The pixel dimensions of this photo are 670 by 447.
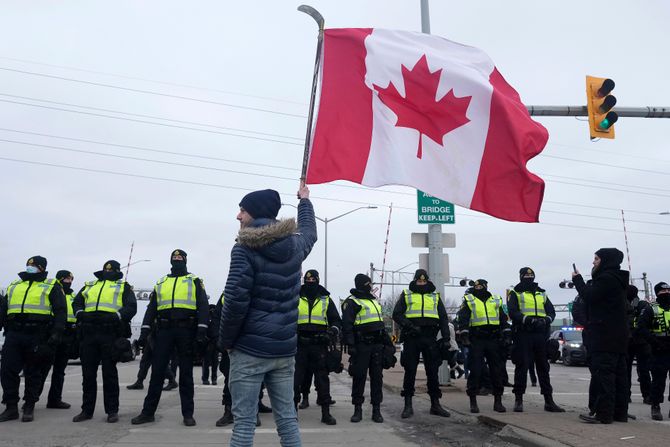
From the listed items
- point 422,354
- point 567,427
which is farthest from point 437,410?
point 567,427

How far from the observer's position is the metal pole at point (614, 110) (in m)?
11.5

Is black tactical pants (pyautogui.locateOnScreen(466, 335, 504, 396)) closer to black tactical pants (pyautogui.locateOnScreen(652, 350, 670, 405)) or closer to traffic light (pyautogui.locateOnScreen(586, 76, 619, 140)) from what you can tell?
black tactical pants (pyautogui.locateOnScreen(652, 350, 670, 405))

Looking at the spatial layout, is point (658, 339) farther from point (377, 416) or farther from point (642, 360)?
point (377, 416)

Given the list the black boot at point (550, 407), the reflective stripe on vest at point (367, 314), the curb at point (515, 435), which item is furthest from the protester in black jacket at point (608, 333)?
the reflective stripe on vest at point (367, 314)

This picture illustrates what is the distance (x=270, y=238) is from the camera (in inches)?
170

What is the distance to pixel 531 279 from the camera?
9867mm

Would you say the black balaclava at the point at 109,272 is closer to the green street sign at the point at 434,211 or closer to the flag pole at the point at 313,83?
the flag pole at the point at 313,83

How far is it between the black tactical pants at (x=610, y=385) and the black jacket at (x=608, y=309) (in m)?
0.12

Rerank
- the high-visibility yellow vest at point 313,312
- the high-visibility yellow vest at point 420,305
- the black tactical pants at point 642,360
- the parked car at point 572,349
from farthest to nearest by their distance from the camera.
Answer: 1. the parked car at point 572,349
2. the black tactical pants at point 642,360
3. the high-visibility yellow vest at point 420,305
4. the high-visibility yellow vest at point 313,312

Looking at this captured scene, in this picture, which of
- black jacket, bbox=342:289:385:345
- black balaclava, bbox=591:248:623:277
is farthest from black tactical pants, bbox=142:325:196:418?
black balaclava, bbox=591:248:623:277

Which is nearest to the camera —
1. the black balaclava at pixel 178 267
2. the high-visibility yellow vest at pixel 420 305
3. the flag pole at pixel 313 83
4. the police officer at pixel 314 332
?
the flag pole at pixel 313 83

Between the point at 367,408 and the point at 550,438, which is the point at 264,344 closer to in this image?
the point at 550,438

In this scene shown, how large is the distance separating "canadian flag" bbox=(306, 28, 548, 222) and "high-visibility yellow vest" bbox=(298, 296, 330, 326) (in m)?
2.93

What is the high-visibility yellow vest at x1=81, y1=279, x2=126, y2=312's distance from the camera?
27.2ft
